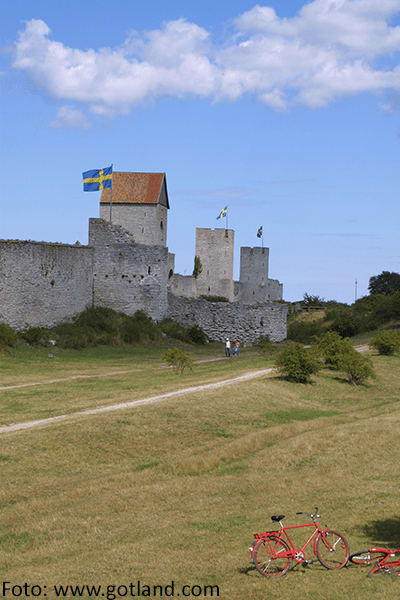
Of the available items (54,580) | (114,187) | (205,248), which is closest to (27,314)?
(114,187)

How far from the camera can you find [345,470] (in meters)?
17.0

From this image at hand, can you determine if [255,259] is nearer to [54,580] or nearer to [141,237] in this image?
[141,237]

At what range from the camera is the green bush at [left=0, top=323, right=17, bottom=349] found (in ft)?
115

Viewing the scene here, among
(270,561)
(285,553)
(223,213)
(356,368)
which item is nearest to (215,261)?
(223,213)

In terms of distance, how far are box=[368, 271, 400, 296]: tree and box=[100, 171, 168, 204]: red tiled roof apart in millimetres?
42468

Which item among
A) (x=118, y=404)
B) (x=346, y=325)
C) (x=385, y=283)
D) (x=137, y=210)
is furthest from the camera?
(x=385, y=283)

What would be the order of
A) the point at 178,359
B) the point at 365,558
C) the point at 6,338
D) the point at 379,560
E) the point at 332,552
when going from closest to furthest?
the point at 379,560
the point at 365,558
the point at 332,552
the point at 178,359
the point at 6,338

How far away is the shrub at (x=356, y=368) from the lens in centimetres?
3055

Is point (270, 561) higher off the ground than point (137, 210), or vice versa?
point (137, 210)

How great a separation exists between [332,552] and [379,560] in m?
0.85

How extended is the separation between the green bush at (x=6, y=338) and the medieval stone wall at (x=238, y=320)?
59.8 ft

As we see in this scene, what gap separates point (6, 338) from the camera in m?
35.1

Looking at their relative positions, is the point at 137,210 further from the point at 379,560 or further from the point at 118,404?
the point at 379,560

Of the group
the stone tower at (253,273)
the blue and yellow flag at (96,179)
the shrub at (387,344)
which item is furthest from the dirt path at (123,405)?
the stone tower at (253,273)
